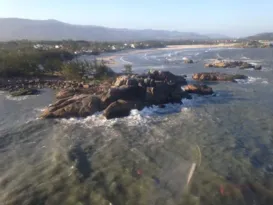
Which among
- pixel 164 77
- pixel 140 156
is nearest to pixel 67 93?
pixel 164 77

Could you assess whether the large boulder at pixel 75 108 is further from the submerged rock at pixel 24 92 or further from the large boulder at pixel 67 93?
the submerged rock at pixel 24 92

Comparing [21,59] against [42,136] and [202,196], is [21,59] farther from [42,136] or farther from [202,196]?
[202,196]

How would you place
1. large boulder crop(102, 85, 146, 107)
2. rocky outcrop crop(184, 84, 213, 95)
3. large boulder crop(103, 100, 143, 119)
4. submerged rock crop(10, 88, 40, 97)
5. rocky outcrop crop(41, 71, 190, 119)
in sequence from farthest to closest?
submerged rock crop(10, 88, 40, 97)
rocky outcrop crop(184, 84, 213, 95)
large boulder crop(102, 85, 146, 107)
rocky outcrop crop(41, 71, 190, 119)
large boulder crop(103, 100, 143, 119)

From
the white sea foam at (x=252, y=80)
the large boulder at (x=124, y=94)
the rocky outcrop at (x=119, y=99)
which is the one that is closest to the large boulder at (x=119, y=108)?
the rocky outcrop at (x=119, y=99)

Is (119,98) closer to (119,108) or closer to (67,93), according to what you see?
(119,108)

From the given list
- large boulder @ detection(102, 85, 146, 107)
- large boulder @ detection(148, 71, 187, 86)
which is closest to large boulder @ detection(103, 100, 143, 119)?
large boulder @ detection(102, 85, 146, 107)

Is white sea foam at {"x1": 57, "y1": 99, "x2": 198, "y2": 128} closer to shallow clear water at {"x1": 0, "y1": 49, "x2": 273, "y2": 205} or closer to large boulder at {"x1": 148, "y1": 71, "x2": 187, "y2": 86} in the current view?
shallow clear water at {"x1": 0, "y1": 49, "x2": 273, "y2": 205}
